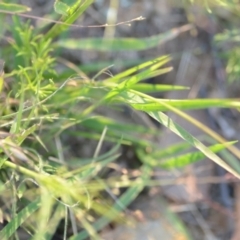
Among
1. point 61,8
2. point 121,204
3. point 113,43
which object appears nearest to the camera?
point 61,8

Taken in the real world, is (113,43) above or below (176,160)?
above

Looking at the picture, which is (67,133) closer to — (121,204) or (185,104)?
(121,204)

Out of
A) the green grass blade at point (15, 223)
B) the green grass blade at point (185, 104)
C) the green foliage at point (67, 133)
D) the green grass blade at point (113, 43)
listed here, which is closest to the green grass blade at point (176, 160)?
the green foliage at point (67, 133)

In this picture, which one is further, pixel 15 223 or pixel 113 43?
pixel 113 43

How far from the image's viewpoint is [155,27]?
181 centimetres

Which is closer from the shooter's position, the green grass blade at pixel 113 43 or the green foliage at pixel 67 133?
the green foliage at pixel 67 133

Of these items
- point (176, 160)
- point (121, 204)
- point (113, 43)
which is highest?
A: point (113, 43)

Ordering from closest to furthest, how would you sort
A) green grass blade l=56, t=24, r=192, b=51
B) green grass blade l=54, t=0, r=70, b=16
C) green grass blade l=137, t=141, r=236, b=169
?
green grass blade l=54, t=0, r=70, b=16
green grass blade l=137, t=141, r=236, b=169
green grass blade l=56, t=24, r=192, b=51

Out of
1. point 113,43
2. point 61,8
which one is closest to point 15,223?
point 61,8

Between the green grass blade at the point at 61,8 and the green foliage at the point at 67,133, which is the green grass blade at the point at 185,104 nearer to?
the green foliage at the point at 67,133

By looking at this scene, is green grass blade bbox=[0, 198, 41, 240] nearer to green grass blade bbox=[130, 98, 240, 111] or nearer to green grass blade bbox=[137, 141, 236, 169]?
green grass blade bbox=[130, 98, 240, 111]

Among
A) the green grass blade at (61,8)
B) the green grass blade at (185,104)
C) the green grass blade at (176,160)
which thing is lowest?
the green grass blade at (176,160)

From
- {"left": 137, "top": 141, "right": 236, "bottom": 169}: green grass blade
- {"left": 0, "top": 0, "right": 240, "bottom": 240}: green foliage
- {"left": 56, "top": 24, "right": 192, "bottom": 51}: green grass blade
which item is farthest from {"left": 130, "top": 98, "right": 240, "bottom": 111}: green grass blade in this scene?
{"left": 56, "top": 24, "right": 192, "bottom": 51}: green grass blade

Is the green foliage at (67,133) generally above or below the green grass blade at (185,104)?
below
